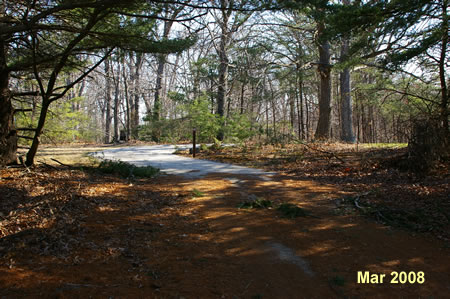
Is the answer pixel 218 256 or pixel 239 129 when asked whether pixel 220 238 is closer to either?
pixel 218 256

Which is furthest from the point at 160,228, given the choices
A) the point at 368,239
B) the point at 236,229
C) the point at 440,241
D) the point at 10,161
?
the point at 10,161

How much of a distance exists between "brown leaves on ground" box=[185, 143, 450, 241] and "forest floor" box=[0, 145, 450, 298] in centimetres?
3

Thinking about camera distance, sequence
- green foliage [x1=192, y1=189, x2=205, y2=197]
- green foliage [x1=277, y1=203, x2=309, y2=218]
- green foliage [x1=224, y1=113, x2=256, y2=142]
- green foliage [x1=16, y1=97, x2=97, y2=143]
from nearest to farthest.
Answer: green foliage [x1=277, y1=203, x2=309, y2=218]
green foliage [x1=192, y1=189, x2=205, y2=197]
green foliage [x1=16, y1=97, x2=97, y2=143]
green foliage [x1=224, y1=113, x2=256, y2=142]

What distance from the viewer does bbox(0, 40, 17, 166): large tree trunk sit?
673cm

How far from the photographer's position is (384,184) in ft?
21.2

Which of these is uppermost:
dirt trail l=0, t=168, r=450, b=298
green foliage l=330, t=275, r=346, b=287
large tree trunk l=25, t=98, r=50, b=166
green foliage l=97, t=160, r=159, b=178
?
large tree trunk l=25, t=98, r=50, b=166

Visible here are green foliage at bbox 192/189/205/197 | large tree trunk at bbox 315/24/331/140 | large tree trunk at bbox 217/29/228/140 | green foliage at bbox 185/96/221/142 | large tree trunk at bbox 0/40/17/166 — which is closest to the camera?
green foliage at bbox 192/189/205/197

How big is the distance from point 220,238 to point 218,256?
0.53 m

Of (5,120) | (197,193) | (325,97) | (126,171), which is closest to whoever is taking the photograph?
(197,193)

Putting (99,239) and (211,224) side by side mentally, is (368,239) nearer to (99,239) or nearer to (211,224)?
(211,224)

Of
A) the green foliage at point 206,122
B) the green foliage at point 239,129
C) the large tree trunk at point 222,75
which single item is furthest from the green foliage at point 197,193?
the large tree trunk at point 222,75

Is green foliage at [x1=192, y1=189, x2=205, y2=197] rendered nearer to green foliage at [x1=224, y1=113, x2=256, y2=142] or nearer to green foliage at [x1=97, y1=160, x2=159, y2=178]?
green foliage at [x1=97, y1=160, x2=159, y2=178]

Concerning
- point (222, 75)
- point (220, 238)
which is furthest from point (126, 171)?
point (222, 75)

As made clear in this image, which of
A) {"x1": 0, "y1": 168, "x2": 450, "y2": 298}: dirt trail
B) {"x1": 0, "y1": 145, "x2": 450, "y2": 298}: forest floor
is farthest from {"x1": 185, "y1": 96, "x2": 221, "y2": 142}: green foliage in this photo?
{"x1": 0, "y1": 168, "x2": 450, "y2": 298}: dirt trail
